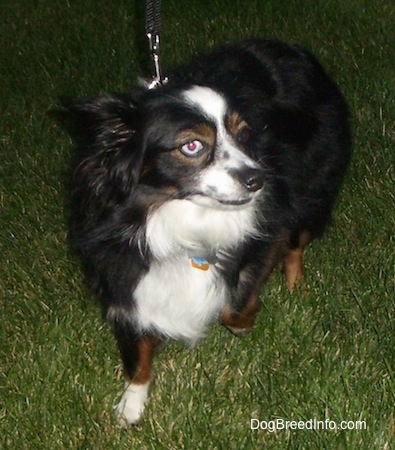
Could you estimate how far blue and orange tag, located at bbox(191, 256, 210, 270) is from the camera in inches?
110

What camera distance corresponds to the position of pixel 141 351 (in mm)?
2980

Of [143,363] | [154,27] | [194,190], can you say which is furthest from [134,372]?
[154,27]

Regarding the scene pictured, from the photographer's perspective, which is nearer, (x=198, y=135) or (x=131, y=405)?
(x=198, y=135)

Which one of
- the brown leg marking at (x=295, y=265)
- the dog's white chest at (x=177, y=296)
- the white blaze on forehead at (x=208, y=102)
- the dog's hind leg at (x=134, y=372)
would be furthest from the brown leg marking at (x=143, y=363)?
the white blaze on forehead at (x=208, y=102)

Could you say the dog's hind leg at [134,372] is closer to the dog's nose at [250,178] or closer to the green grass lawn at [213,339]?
the green grass lawn at [213,339]

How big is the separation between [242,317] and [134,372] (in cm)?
45

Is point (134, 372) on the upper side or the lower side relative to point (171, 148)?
lower

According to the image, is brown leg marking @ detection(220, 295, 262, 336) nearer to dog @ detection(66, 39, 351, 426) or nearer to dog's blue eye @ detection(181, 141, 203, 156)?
dog @ detection(66, 39, 351, 426)

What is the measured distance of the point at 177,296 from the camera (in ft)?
9.19

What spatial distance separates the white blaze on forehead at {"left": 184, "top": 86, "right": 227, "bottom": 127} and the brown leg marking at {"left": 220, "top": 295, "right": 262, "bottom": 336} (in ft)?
2.56

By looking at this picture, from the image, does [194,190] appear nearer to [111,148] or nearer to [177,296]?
[111,148]

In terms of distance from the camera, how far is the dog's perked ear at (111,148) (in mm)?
2555

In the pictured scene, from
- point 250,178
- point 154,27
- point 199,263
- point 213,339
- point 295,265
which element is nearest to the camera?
point 250,178

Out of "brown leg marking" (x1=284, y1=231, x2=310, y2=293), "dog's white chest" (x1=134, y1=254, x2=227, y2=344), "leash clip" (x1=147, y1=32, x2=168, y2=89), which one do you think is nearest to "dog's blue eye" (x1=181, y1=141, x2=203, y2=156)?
"leash clip" (x1=147, y1=32, x2=168, y2=89)
